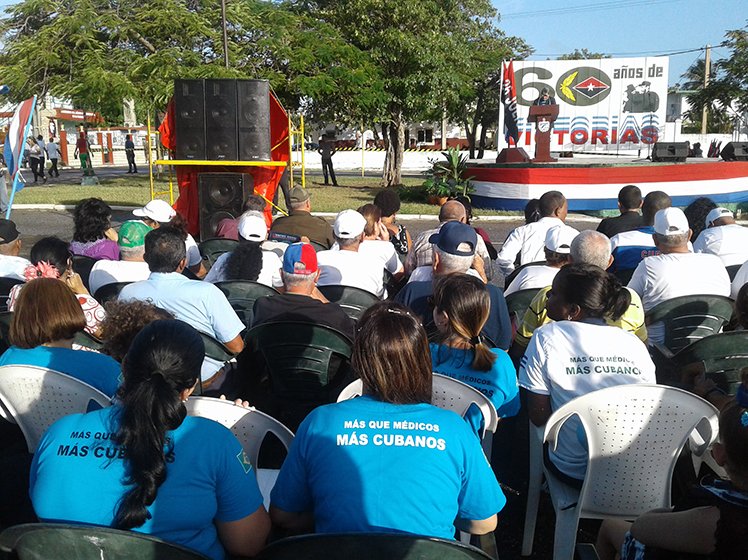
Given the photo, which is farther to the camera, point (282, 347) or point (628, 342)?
point (282, 347)

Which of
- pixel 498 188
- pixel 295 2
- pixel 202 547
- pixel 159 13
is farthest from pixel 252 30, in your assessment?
pixel 202 547

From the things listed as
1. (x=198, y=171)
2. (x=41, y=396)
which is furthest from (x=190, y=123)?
(x=41, y=396)

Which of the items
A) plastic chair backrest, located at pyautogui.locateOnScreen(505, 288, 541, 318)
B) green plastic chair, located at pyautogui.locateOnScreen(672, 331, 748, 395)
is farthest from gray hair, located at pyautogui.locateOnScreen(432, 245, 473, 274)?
green plastic chair, located at pyautogui.locateOnScreen(672, 331, 748, 395)

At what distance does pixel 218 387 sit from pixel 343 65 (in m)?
17.7

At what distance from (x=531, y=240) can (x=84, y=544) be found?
498 cm

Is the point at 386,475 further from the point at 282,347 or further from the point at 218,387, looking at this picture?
the point at 218,387

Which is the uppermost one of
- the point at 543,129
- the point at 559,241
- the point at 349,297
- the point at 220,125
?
the point at 543,129

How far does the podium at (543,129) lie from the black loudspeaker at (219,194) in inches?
362

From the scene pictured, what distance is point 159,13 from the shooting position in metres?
20.0

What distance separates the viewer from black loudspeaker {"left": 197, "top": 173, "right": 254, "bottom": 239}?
1168cm

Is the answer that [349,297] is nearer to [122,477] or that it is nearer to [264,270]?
[264,270]

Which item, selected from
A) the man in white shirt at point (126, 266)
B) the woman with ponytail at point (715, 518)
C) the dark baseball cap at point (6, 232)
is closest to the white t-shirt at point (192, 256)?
the man in white shirt at point (126, 266)

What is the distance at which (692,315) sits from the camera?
4.32 metres

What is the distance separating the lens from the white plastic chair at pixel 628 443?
2658mm
